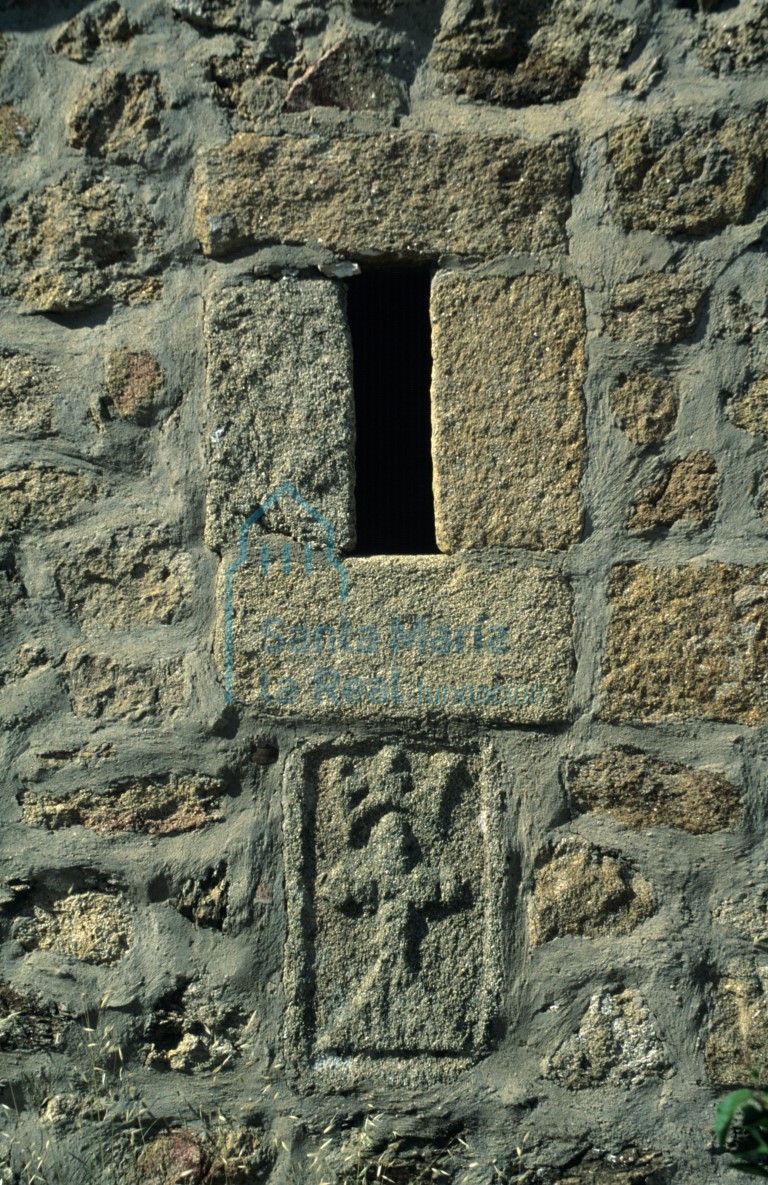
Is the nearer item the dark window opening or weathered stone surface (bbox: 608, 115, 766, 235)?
weathered stone surface (bbox: 608, 115, 766, 235)

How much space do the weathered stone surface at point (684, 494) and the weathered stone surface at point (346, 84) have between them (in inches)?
32.5

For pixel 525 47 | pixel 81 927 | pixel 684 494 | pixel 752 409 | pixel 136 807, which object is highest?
pixel 525 47

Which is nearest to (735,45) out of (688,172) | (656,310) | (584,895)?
(688,172)

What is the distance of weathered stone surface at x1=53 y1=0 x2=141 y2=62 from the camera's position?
76.7 inches

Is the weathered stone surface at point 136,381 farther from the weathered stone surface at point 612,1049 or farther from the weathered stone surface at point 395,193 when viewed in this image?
the weathered stone surface at point 612,1049

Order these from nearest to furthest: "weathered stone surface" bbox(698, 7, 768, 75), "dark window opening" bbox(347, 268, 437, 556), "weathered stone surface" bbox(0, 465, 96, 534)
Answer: "weathered stone surface" bbox(698, 7, 768, 75) < "weathered stone surface" bbox(0, 465, 96, 534) < "dark window opening" bbox(347, 268, 437, 556)

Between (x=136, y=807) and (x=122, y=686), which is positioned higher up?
(x=122, y=686)

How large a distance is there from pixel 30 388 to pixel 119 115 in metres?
0.52

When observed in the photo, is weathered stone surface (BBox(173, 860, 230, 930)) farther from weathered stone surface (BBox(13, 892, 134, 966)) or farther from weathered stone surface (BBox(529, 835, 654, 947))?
weathered stone surface (BBox(529, 835, 654, 947))

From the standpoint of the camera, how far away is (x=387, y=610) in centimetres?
194

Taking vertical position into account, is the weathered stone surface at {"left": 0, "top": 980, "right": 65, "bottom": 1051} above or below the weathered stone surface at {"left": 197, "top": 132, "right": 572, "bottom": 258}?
below

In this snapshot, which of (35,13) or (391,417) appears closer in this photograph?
(35,13)

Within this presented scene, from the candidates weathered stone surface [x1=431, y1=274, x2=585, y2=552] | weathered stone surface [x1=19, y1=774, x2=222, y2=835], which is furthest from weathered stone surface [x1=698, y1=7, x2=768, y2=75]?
weathered stone surface [x1=19, y1=774, x2=222, y2=835]

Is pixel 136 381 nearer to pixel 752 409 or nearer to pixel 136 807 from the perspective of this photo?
pixel 136 807
